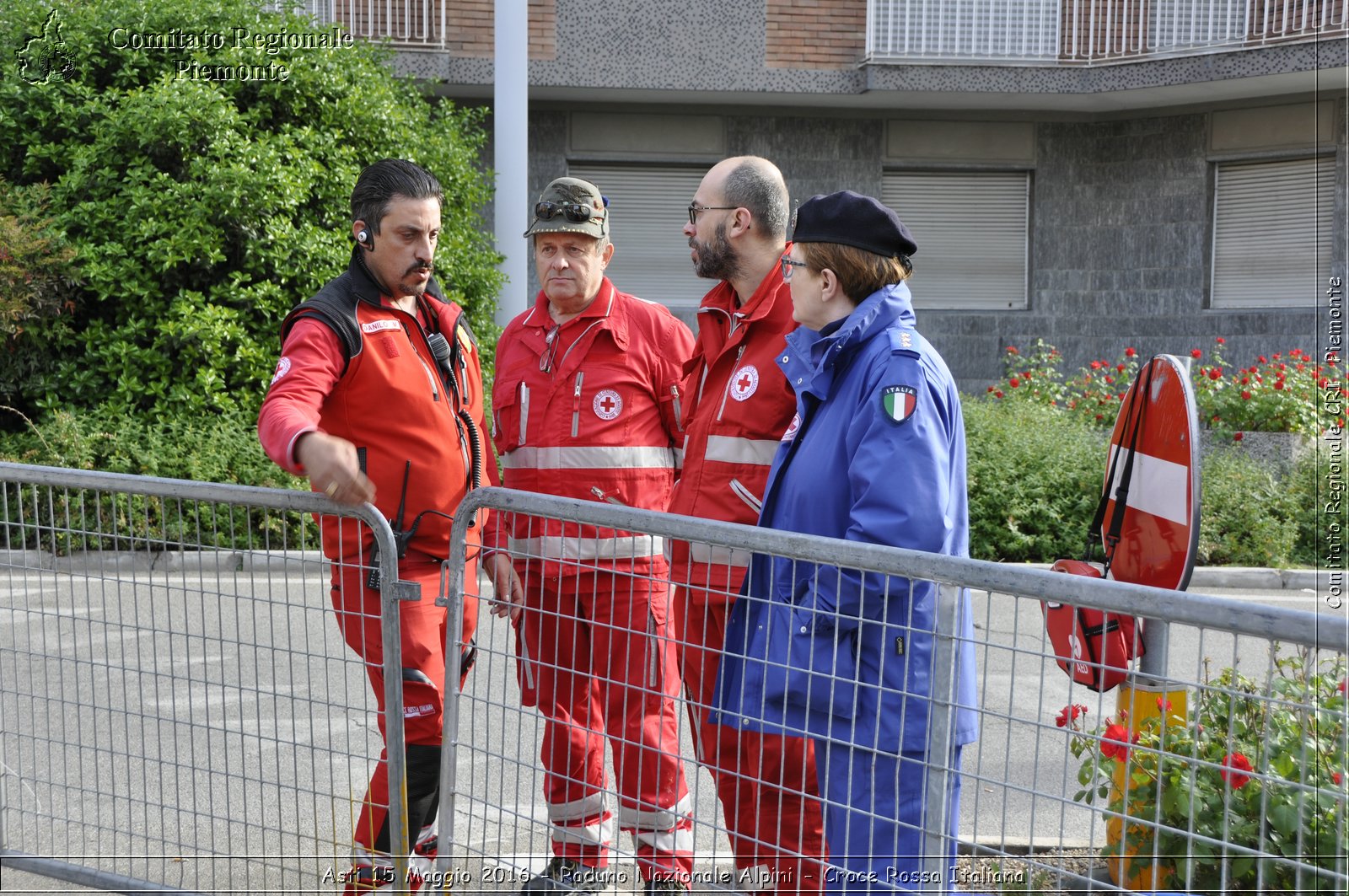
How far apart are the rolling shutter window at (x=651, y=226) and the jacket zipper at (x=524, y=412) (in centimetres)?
1183

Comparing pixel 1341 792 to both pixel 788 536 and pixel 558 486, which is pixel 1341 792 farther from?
pixel 558 486

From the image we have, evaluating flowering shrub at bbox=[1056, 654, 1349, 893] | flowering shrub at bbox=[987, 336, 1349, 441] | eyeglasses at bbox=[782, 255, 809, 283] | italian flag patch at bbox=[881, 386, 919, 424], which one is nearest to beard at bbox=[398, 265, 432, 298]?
eyeglasses at bbox=[782, 255, 809, 283]

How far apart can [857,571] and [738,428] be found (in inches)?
34.1

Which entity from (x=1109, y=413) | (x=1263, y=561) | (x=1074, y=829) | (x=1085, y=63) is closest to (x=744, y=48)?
(x=1085, y=63)

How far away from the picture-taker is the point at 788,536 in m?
2.47

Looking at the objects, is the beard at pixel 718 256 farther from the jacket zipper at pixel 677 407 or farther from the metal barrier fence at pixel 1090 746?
the metal barrier fence at pixel 1090 746

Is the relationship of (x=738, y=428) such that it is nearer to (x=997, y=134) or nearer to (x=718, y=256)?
(x=718, y=256)

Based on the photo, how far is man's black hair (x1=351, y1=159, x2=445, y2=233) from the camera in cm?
345

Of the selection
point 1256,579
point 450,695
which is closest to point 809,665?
point 450,695

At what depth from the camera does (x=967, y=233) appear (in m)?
16.2

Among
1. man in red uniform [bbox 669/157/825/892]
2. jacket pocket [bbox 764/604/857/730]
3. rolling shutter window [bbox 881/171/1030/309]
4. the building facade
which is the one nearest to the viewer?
jacket pocket [bbox 764/604/857/730]

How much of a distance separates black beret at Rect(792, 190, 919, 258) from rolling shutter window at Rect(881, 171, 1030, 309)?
13.5 m

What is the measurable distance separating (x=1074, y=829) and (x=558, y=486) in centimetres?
226

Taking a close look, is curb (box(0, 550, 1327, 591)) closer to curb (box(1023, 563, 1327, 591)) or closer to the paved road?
the paved road
